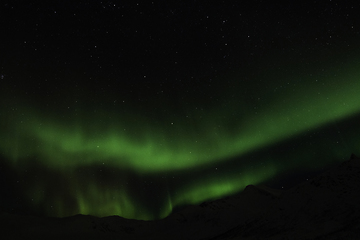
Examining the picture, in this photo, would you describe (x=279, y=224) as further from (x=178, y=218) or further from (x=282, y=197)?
(x=178, y=218)

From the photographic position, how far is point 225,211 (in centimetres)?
11981

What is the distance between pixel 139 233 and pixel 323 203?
182 feet

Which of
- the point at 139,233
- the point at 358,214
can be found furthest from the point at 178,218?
the point at 358,214

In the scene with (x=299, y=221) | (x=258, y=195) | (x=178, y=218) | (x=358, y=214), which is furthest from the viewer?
(x=258, y=195)

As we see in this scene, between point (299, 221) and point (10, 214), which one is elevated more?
point (10, 214)

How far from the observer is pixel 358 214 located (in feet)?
153

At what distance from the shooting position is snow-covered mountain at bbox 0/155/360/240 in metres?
48.5

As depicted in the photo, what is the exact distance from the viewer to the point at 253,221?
254ft

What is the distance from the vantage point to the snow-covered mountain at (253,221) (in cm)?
4850

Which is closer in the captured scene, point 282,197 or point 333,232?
point 333,232

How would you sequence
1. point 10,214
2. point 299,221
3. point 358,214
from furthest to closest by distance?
1. point 10,214
2. point 299,221
3. point 358,214

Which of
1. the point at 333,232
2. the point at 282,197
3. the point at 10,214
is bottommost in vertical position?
the point at 333,232

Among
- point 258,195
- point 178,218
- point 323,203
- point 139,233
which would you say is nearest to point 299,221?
point 323,203

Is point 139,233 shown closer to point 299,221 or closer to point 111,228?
point 111,228
